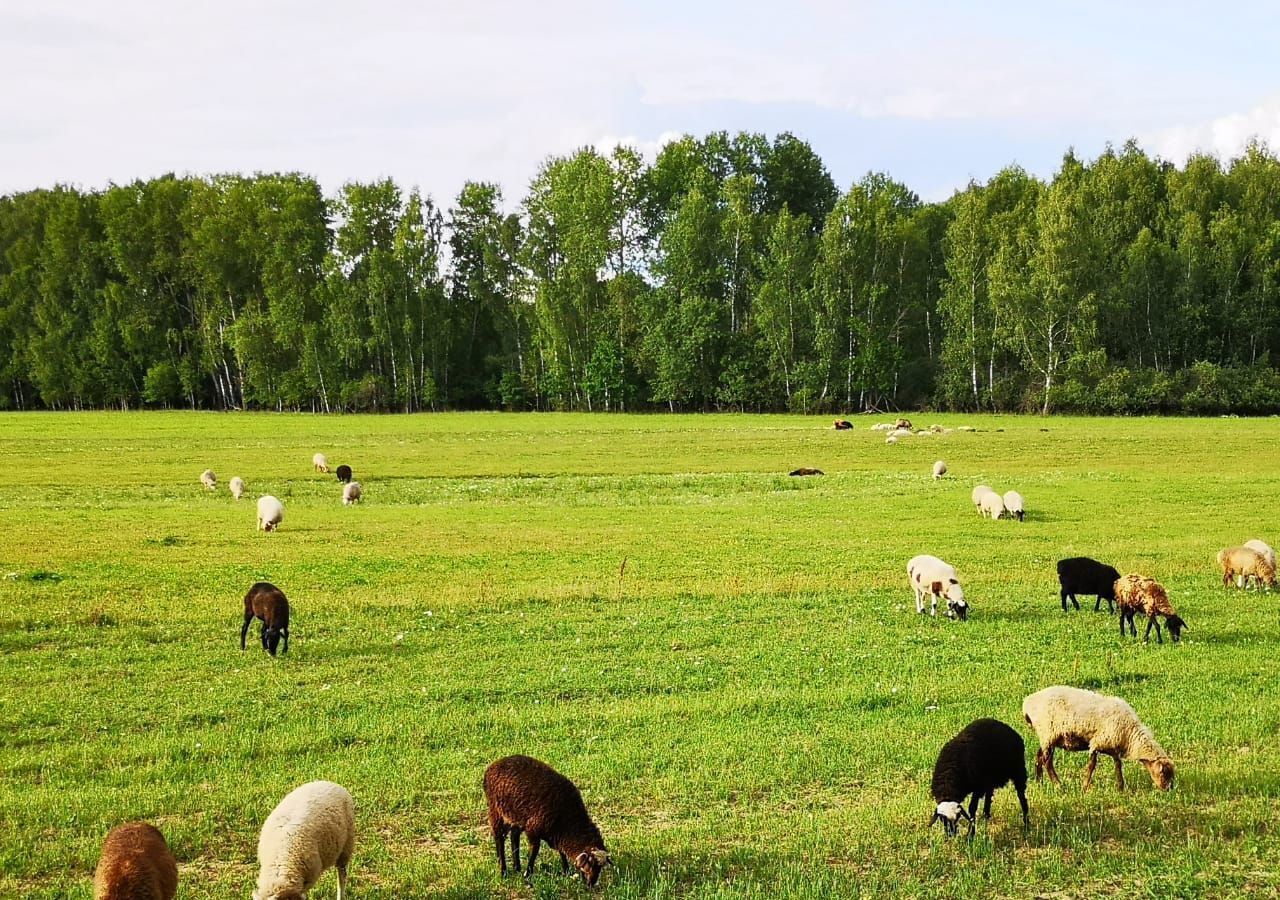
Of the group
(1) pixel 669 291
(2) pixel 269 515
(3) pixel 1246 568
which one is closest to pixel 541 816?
Answer: (3) pixel 1246 568

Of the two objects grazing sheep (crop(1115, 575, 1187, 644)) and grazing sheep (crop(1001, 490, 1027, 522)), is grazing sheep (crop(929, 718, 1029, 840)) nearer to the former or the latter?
grazing sheep (crop(1115, 575, 1187, 644))

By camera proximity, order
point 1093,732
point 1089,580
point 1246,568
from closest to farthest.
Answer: point 1093,732
point 1089,580
point 1246,568

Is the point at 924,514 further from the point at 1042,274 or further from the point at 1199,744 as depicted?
the point at 1042,274

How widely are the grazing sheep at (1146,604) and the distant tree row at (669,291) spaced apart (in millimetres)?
76035

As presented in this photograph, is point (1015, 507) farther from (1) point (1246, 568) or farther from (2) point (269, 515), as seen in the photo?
(2) point (269, 515)

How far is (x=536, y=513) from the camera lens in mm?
36844

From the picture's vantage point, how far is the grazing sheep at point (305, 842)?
309 inches

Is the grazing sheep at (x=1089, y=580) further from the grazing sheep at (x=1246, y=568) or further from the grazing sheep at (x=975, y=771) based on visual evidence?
the grazing sheep at (x=975, y=771)

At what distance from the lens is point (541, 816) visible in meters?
8.67

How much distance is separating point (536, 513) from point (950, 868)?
94.4 feet

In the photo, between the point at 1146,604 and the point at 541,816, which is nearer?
the point at 541,816

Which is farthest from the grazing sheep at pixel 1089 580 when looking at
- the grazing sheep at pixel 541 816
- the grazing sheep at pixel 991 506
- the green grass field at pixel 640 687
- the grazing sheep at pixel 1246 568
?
the grazing sheep at pixel 541 816

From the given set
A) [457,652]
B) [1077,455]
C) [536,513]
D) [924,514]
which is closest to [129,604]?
[457,652]

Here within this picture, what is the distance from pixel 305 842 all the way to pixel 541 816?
1.97 m
